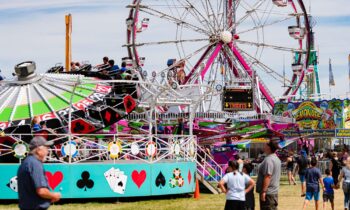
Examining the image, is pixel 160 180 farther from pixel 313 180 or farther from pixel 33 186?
pixel 33 186

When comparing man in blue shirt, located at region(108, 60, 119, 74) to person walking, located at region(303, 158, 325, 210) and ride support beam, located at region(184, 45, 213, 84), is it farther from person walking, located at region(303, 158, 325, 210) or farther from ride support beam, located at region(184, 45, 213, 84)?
ride support beam, located at region(184, 45, 213, 84)

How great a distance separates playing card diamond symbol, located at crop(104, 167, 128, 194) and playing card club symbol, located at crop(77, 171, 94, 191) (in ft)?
1.46

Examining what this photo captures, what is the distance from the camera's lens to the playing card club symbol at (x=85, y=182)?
2050 cm

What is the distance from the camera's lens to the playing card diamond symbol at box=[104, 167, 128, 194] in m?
20.8

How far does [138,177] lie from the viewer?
838 inches

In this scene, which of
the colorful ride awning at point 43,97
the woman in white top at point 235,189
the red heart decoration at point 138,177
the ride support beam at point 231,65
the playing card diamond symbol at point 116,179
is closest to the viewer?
the woman in white top at point 235,189

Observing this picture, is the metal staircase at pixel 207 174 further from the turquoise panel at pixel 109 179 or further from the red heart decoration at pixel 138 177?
the red heart decoration at pixel 138 177

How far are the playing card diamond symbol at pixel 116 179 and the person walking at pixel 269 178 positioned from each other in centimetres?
890

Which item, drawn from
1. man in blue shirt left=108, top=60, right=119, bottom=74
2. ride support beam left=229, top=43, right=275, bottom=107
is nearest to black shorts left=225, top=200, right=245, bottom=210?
man in blue shirt left=108, top=60, right=119, bottom=74

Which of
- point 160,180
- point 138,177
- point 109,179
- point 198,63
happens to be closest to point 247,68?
point 198,63

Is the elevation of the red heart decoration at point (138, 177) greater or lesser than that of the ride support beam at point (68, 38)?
lesser

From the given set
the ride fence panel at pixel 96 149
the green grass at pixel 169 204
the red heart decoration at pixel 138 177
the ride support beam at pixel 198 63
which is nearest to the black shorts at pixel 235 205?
the green grass at pixel 169 204

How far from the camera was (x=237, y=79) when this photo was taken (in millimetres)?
43438

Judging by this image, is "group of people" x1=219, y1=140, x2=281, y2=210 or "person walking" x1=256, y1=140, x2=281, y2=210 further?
"person walking" x1=256, y1=140, x2=281, y2=210
